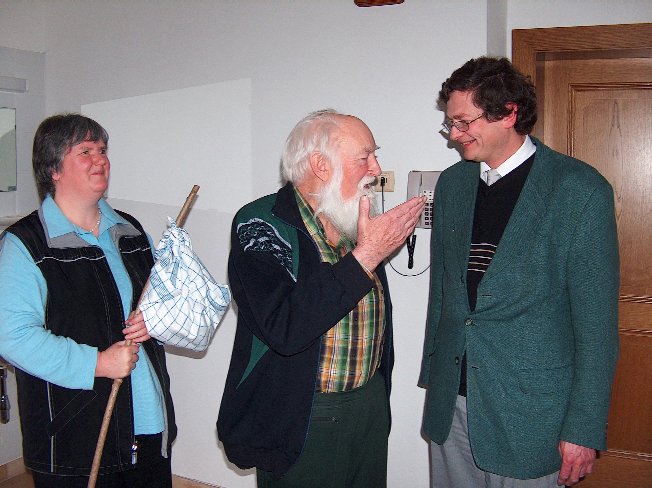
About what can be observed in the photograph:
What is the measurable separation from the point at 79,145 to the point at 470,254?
1.11 metres

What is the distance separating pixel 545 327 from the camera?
1.55m

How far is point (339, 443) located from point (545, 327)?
0.58m

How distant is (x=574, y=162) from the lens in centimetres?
160

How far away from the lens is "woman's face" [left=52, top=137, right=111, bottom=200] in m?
1.74

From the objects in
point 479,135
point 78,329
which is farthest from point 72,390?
point 479,135

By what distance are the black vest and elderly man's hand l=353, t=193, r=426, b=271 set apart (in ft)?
2.27

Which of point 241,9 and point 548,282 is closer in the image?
point 548,282

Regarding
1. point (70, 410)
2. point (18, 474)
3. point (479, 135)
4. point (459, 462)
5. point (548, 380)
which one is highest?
point (479, 135)

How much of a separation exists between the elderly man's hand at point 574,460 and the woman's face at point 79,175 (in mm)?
1382

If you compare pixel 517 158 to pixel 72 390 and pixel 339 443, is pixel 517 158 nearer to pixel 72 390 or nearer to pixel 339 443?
pixel 339 443

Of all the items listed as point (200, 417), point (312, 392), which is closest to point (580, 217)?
point (312, 392)

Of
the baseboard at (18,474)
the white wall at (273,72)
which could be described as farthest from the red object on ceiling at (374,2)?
the baseboard at (18,474)

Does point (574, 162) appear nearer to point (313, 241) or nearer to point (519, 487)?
point (313, 241)

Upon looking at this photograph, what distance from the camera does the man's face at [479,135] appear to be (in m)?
1.66
